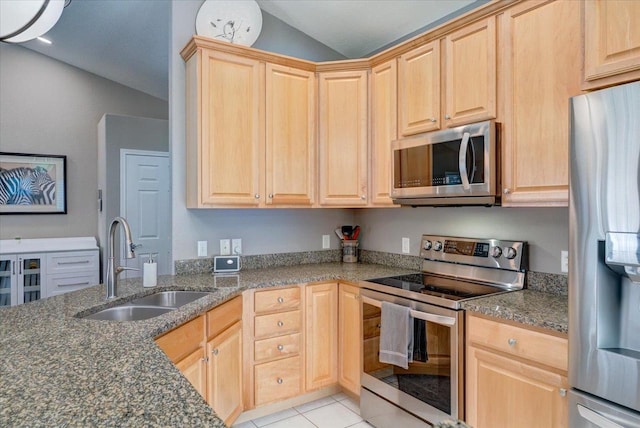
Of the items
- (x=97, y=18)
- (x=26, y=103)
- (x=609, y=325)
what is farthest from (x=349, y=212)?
(x=26, y=103)

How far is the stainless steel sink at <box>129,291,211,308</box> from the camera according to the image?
7.47 feet

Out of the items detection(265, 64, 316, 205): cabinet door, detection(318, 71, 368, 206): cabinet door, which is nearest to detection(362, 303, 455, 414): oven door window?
detection(318, 71, 368, 206): cabinet door

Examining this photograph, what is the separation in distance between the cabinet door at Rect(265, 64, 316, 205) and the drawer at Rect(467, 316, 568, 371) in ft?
4.97

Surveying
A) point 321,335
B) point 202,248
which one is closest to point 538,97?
point 321,335

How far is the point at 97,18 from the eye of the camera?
3.86 meters

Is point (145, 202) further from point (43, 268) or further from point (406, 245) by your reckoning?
point (406, 245)

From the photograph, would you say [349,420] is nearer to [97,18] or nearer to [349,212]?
[349,212]

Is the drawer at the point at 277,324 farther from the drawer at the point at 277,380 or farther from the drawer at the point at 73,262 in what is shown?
the drawer at the point at 73,262

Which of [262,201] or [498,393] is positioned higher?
[262,201]

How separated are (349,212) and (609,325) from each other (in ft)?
7.83

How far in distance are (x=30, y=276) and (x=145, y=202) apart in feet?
5.01

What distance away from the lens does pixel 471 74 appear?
89.0 inches

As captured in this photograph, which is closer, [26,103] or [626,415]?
[626,415]

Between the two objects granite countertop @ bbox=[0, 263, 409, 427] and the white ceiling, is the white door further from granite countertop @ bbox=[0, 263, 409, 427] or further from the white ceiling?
granite countertop @ bbox=[0, 263, 409, 427]
